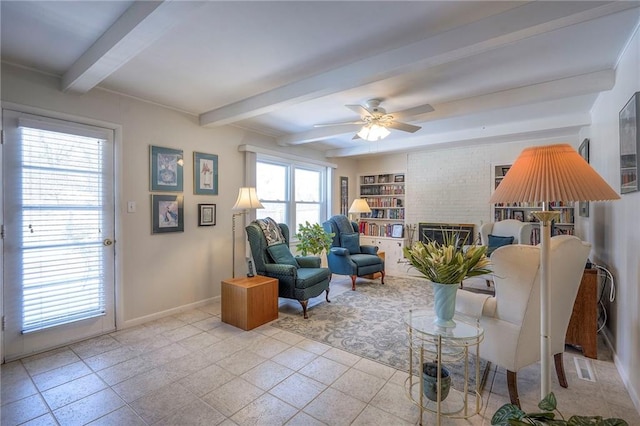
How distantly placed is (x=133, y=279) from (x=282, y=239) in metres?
1.76

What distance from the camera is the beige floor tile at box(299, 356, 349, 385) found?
7.32ft

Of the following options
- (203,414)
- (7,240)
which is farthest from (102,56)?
(203,414)

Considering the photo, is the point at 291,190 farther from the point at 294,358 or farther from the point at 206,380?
the point at 206,380

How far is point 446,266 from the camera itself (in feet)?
5.57

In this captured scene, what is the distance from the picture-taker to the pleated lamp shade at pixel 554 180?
1.33 meters

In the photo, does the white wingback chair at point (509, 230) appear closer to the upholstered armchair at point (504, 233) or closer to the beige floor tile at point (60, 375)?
the upholstered armchair at point (504, 233)

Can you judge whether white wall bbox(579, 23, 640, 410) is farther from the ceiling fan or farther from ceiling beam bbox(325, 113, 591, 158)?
the ceiling fan

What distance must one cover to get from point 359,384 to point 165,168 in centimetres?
305

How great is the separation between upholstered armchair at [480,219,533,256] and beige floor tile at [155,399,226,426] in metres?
3.94

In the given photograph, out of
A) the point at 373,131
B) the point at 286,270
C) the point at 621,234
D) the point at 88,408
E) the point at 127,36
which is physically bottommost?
the point at 88,408

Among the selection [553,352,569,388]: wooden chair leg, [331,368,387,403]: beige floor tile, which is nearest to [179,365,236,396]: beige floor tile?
[331,368,387,403]: beige floor tile

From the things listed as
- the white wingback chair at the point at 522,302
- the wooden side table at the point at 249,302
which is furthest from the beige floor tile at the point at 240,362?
the white wingback chair at the point at 522,302

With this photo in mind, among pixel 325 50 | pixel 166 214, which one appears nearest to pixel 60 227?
pixel 166 214

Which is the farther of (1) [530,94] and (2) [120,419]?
(1) [530,94]
